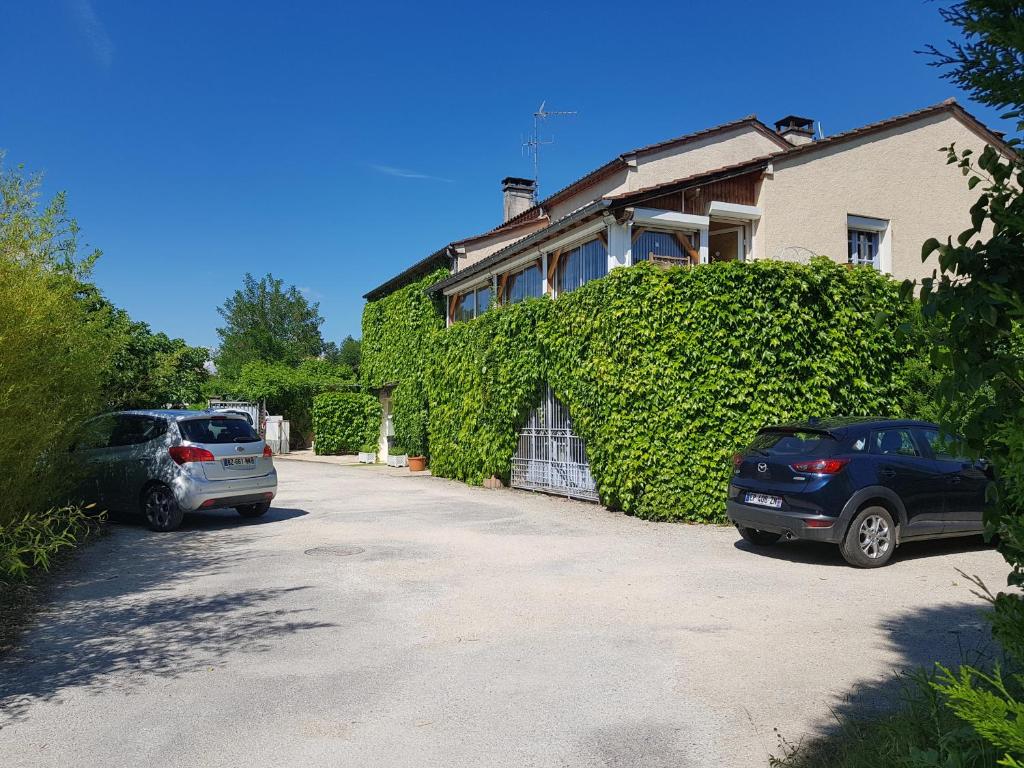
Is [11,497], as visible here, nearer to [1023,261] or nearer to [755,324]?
A: [1023,261]

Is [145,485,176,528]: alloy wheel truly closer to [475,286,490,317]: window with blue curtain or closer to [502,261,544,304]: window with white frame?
[502,261,544,304]: window with white frame

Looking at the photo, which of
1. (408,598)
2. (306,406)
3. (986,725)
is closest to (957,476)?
(408,598)

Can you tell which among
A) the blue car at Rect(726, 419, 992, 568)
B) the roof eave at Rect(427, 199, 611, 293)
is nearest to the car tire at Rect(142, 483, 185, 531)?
the blue car at Rect(726, 419, 992, 568)

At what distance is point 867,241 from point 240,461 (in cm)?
1438

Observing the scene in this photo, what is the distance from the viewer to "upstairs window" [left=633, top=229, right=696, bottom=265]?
1435cm

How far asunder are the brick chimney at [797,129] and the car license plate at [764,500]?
1443 cm

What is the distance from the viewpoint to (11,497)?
738 centimetres

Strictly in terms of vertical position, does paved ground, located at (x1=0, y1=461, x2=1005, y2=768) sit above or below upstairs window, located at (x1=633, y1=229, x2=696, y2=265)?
below

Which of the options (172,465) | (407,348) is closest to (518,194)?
(407,348)

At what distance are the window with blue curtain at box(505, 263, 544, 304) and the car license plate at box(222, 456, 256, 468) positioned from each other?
7466mm

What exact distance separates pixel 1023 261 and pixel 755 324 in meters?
9.90

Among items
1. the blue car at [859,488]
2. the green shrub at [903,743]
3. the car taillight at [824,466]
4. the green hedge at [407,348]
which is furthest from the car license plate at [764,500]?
the green hedge at [407,348]

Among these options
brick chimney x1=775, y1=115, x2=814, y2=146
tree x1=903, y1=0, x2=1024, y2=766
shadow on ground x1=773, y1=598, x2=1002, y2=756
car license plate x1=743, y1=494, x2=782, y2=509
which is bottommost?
shadow on ground x1=773, y1=598, x2=1002, y2=756

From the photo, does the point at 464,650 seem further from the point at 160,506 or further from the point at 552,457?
the point at 552,457
